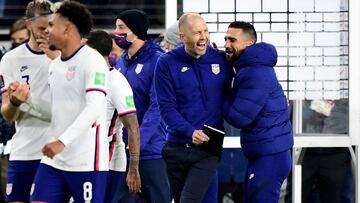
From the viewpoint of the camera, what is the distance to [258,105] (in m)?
9.46

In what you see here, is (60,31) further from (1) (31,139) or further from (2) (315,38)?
(2) (315,38)

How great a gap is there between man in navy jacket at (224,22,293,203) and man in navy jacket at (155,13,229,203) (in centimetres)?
13

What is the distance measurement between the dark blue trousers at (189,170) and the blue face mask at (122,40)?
3.92 ft

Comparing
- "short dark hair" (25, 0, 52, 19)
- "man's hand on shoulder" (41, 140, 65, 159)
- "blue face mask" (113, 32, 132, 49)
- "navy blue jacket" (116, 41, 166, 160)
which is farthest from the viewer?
"blue face mask" (113, 32, 132, 49)

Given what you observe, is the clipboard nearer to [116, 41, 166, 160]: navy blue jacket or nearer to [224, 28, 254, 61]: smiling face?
[224, 28, 254, 61]: smiling face

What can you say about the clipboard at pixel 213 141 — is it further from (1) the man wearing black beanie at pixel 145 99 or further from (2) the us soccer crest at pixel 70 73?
(2) the us soccer crest at pixel 70 73

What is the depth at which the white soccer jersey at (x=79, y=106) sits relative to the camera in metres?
8.17

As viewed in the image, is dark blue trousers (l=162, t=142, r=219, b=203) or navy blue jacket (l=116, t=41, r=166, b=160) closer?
dark blue trousers (l=162, t=142, r=219, b=203)

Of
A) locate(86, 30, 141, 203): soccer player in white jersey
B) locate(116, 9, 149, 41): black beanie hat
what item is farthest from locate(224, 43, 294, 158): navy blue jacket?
locate(116, 9, 149, 41): black beanie hat

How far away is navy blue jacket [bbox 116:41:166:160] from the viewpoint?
10.4m

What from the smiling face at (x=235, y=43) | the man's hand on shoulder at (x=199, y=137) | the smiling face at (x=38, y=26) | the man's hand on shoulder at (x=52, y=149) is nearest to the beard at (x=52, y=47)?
the smiling face at (x=38, y=26)

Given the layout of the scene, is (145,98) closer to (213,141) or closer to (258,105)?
(213,141)

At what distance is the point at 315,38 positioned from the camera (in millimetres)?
12219

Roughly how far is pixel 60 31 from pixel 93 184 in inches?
40.0
